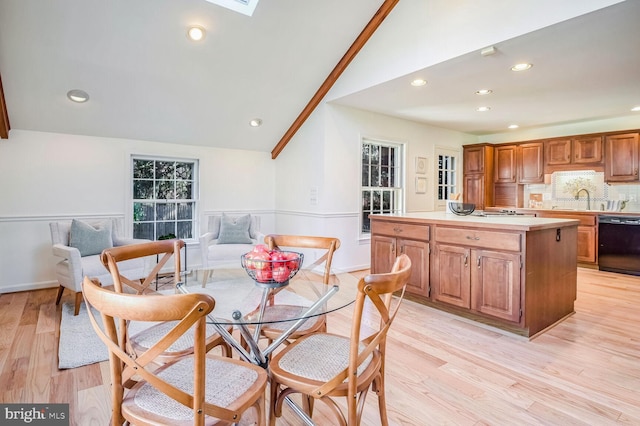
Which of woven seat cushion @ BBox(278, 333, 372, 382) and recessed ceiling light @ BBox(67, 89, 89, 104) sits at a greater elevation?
recessed ceiling light @ BBox(67, 89, 89, 104)

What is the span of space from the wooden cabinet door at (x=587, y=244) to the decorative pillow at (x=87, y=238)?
649 cm

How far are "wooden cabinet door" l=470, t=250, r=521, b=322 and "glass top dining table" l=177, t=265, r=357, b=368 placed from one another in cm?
140

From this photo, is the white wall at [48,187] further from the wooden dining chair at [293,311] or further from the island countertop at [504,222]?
the island countertop at [504,222]

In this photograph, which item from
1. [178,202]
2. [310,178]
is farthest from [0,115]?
[310,178]

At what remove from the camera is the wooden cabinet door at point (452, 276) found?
307 centimetres

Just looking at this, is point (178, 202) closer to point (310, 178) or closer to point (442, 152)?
point (310, 178)

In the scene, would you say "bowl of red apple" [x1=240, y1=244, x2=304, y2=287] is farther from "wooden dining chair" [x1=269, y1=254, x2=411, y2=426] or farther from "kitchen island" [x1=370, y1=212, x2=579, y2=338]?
"kitchen island" [x1=370, y1=212, x2=579, y2=338]

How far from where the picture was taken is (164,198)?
4949 mm

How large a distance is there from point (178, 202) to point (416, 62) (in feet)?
12.0

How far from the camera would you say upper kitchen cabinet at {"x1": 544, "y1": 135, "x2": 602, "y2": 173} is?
5.56 m

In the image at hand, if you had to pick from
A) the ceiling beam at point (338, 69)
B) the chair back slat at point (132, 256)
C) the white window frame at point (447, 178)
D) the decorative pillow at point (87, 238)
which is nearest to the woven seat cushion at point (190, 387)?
the chair back slat at point (132, 256)

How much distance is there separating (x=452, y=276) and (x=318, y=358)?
2.11m

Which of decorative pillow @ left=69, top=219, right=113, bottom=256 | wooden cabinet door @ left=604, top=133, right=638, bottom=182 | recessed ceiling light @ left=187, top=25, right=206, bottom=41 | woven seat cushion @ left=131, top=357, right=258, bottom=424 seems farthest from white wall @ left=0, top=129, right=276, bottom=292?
wooden cabinet door @ left=604, top=133, right=638, bottom=182

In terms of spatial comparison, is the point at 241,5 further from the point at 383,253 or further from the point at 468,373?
the point at 468,373
